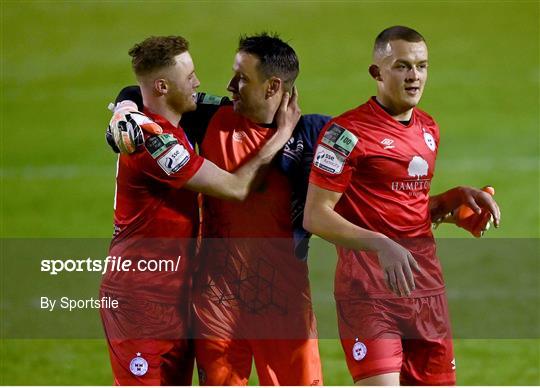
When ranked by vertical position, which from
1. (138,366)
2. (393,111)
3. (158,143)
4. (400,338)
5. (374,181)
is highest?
(393,111)

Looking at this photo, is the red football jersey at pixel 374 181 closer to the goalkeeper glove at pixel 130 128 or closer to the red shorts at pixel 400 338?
the red shorts at pixel 400 338

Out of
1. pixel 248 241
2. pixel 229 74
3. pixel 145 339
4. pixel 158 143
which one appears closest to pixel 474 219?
pixel 248 241

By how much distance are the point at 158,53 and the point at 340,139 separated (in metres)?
1.20

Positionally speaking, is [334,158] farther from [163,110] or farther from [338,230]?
[163,110]

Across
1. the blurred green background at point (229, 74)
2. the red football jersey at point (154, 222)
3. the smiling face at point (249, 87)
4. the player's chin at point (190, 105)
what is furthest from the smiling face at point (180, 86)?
the blurred green background at point (229, 74)

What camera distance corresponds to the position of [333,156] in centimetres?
636

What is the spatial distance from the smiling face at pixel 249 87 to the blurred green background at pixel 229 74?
255 inches

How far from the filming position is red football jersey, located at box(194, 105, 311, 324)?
672cm

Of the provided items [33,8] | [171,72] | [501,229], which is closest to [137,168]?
[171,72]

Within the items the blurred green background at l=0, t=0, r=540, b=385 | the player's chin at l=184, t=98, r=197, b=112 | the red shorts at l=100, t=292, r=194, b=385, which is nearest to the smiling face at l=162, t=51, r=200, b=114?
the player's chin at l=184, t=98, r=197, b=112

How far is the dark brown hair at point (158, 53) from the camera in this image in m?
6.73

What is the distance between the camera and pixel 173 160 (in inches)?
260

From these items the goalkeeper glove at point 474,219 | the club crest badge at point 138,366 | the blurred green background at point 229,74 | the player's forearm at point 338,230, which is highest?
the blurred green background at point 229,74

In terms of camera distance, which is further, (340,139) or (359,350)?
(359,350)
